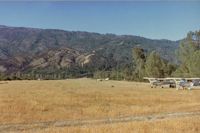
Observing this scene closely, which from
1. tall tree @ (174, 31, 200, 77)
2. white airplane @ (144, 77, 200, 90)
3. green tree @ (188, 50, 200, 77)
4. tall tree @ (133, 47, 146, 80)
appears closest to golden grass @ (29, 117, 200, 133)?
white airplane @ (144, 77, 200, 90)

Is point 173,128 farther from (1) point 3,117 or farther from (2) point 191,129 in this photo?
(1) point 3,117

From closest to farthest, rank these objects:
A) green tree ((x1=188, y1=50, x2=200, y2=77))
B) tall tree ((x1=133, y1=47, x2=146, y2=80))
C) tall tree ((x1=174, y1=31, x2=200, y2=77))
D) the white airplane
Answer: the white airplane
green tree ((x1=188, y1=50, x2=200, y2=77))
tall tree ((x1=174, y1=31, x2=200, y2=77))
tall tree ((x1=133, y1=47, x2=146, y2=80))

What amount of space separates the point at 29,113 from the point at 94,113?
13.0 ft

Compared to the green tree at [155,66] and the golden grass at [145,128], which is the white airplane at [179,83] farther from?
the green tree at [155,66]

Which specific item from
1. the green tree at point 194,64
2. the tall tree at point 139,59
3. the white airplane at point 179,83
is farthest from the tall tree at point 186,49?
the white airplane at point 179,83

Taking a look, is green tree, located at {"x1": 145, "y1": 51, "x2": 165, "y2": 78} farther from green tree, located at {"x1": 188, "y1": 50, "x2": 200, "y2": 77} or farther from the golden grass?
the golden grass

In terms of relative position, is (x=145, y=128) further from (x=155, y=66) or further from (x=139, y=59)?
(x=139, y=59)

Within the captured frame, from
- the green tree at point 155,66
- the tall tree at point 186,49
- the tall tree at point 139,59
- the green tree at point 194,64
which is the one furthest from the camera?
the tall tree at point 139,59

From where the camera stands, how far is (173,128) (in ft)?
59.5

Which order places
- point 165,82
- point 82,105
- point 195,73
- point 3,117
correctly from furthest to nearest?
point 195,73 → point 165,82 → point 82,105 → point 3,117

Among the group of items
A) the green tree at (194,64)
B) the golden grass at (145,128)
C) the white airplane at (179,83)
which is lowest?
the golden grass at (145,128)

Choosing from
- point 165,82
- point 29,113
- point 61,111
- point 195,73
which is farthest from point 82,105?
point 195,73

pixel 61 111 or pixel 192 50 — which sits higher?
pixel 192 50

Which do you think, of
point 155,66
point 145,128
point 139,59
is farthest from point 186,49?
point 145,128
